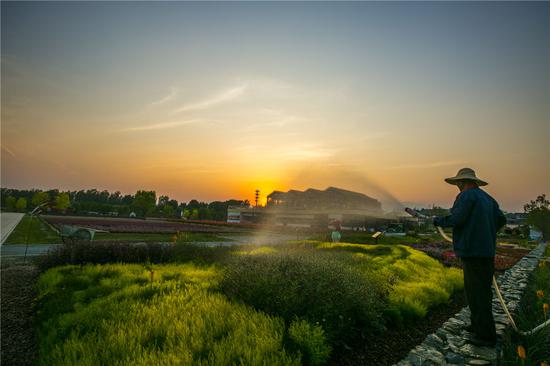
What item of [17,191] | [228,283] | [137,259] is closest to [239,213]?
[137,259]

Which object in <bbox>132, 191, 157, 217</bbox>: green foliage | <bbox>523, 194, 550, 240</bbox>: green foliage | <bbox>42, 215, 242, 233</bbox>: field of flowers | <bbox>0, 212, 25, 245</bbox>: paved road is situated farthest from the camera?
<bbox>132, 191, 157, 217</bbox>: green foliage

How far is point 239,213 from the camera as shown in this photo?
67.9m

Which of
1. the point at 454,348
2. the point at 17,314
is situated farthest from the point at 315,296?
the point at 17,314

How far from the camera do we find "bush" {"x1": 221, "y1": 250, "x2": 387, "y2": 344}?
4.34 m

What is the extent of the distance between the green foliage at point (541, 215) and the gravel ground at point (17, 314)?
5777cm

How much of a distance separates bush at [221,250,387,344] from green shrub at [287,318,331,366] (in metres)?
0.35

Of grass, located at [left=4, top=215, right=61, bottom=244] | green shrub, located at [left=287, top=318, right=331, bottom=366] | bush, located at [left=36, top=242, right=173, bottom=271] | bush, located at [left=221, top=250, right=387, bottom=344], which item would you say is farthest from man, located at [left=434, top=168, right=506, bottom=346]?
grass, located at [left=4, top=215, right=61, bottom=244]

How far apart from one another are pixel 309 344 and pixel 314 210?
2003 inches

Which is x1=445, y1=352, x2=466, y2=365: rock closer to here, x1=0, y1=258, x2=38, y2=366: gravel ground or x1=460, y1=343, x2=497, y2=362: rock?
x1=460, y1=343, x2=497, y2=362: rock

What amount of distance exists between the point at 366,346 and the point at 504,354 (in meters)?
1.89

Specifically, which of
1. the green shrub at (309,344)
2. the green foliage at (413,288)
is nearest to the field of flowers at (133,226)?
the green foliage at (413,288)

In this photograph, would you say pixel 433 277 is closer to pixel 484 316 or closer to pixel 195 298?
pixel 484 316

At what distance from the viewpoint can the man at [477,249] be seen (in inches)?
169

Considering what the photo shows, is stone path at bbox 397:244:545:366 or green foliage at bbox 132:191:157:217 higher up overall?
green foliage at bbox 132:191:157:217
